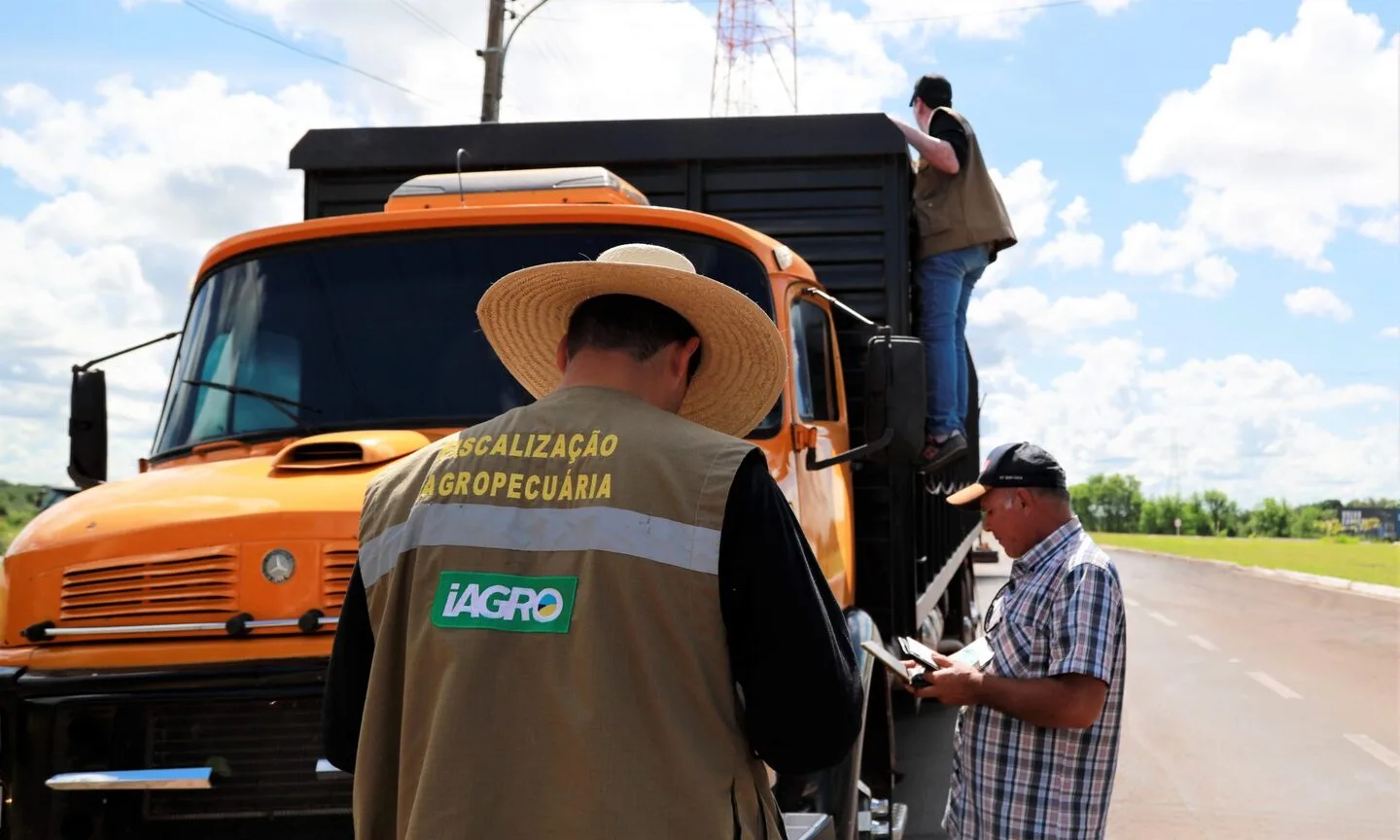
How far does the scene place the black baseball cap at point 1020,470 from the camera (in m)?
3.54

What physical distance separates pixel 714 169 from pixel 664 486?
4301mm

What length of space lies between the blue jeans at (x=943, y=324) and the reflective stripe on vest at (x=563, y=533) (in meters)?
4.22

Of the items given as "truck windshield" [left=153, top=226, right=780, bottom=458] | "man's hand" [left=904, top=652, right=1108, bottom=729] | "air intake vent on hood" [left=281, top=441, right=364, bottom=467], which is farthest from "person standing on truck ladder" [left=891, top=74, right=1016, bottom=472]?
"air intake vent on hood" [left=281, top=441, right=364, bottom=467]

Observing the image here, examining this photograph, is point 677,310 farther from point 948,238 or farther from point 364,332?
point 948,238

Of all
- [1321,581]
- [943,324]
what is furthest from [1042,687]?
[1321,581]

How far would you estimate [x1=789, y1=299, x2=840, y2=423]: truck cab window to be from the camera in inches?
183

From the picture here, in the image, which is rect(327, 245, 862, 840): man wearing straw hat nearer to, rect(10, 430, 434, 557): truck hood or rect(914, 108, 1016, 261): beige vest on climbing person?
rect(10, 430, 434, 557): truck hood

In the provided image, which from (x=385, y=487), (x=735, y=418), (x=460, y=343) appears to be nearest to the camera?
(x=385, y=487)

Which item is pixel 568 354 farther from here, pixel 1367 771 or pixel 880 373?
pixel 1367 771

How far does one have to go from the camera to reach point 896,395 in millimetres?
4559

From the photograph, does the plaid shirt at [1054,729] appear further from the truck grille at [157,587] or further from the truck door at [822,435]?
the truck grille at [157,587]

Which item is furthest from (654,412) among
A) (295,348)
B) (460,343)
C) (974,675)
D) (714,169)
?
(714,169)

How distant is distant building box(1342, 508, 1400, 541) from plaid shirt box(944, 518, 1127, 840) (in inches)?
1409

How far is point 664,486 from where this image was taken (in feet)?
6.27
